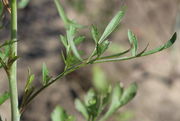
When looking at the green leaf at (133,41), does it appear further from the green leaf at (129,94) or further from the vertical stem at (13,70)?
the green leaf at (129,94)

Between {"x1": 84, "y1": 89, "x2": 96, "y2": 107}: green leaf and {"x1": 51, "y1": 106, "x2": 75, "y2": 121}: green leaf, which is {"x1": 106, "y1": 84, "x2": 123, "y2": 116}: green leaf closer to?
{"x1": 84, "y1": 89, "x2": 96, "y2": 107}: green leaf

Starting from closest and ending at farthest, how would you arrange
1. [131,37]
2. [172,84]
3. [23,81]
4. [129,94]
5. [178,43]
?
[131,37] → [129,94] → [23,81] → [172,84] → [178,43]

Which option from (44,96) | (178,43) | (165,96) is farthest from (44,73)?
(178,43)

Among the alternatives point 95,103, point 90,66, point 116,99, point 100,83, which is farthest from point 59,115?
point 90,66

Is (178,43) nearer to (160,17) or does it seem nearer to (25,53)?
(160,17)

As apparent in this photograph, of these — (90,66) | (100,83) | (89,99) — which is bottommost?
(90,66)

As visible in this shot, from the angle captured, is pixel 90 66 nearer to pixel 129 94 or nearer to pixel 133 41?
pixel 129 94
